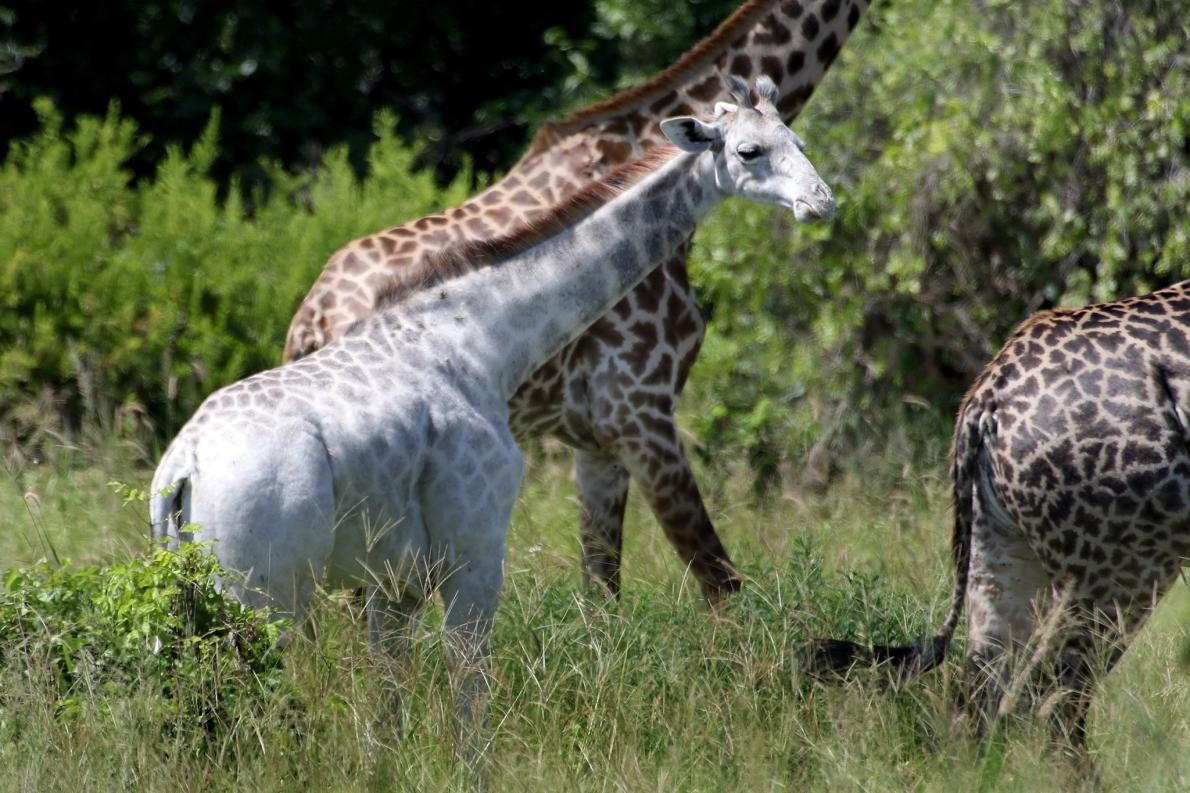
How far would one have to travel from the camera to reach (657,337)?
6375mm

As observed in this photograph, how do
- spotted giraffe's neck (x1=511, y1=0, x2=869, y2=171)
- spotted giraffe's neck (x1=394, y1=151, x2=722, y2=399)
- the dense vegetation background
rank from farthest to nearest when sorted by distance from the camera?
1. the dense vegetation background
2. spotted giraffe's neck (x1=511, y1=0, x2=869, y2=171)
3. spotted giraffe's neck (x1=394, y1=151, x2=722, y2=399)

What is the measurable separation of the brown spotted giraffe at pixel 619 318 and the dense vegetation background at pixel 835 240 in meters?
1.68

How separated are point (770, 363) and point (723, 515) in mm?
1558

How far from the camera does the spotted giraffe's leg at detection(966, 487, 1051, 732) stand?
16.4 feet

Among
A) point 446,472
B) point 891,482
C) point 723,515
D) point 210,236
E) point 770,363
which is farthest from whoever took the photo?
point 210,236

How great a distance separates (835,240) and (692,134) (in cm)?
360

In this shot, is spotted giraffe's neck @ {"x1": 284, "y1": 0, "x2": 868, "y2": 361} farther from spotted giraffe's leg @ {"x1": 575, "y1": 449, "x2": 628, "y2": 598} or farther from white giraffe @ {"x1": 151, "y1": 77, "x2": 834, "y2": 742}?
spotted giraffe's leg @ {"x1": 575, "y1": 449, "x2": 628, "y2": 598}

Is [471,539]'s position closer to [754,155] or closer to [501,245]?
[501,245]

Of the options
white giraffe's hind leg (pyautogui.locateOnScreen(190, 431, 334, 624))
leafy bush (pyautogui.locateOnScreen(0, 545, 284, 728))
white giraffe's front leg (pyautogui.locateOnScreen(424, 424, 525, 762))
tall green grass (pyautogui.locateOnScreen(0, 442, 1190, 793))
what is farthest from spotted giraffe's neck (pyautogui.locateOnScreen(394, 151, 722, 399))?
leafy bush (pyautogui.locateOnScreen(0, 545, 284, 728))

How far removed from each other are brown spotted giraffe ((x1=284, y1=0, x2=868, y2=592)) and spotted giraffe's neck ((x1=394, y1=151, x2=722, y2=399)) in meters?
0.85

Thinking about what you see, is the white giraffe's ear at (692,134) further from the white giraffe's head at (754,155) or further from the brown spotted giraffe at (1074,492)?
the brown spotted giraffe at (1074,492)

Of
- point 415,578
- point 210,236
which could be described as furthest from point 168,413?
point 415,578

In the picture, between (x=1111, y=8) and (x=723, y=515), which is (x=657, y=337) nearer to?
(x=723, y=515)

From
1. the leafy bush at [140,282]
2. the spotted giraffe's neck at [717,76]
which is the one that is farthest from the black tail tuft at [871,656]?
the leafy bush at [140,282]
